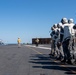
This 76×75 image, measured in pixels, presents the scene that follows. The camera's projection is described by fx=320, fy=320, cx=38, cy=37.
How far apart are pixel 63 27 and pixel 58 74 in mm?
4973

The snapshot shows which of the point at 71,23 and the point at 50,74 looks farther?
the point at 71,23

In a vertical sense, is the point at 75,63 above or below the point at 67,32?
below

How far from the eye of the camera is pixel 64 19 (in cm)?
1675

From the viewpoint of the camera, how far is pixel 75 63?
16.0m

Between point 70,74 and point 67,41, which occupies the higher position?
point 67,41

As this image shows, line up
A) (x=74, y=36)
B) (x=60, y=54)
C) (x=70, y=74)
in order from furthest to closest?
(x=60, y=54), (x=74, y=36), (x=70, y=74)

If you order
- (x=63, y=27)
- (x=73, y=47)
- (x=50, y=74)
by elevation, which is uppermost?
(x=63, y=27)

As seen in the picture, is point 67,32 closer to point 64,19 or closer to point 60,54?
point 64,19

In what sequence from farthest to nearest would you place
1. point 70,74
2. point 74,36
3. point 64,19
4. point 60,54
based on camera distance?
1. point 60,54
2. point 64,19
3. point 74,36
4. point 70,74

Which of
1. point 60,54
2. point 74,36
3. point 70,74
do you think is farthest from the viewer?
point 60,54

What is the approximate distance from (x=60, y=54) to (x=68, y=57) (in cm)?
293

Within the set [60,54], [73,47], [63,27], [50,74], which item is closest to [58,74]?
[50,74]

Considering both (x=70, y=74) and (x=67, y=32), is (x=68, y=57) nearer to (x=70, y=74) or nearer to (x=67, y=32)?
(x=67, y=32)

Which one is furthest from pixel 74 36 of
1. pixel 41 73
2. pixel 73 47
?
pixel 41 73
